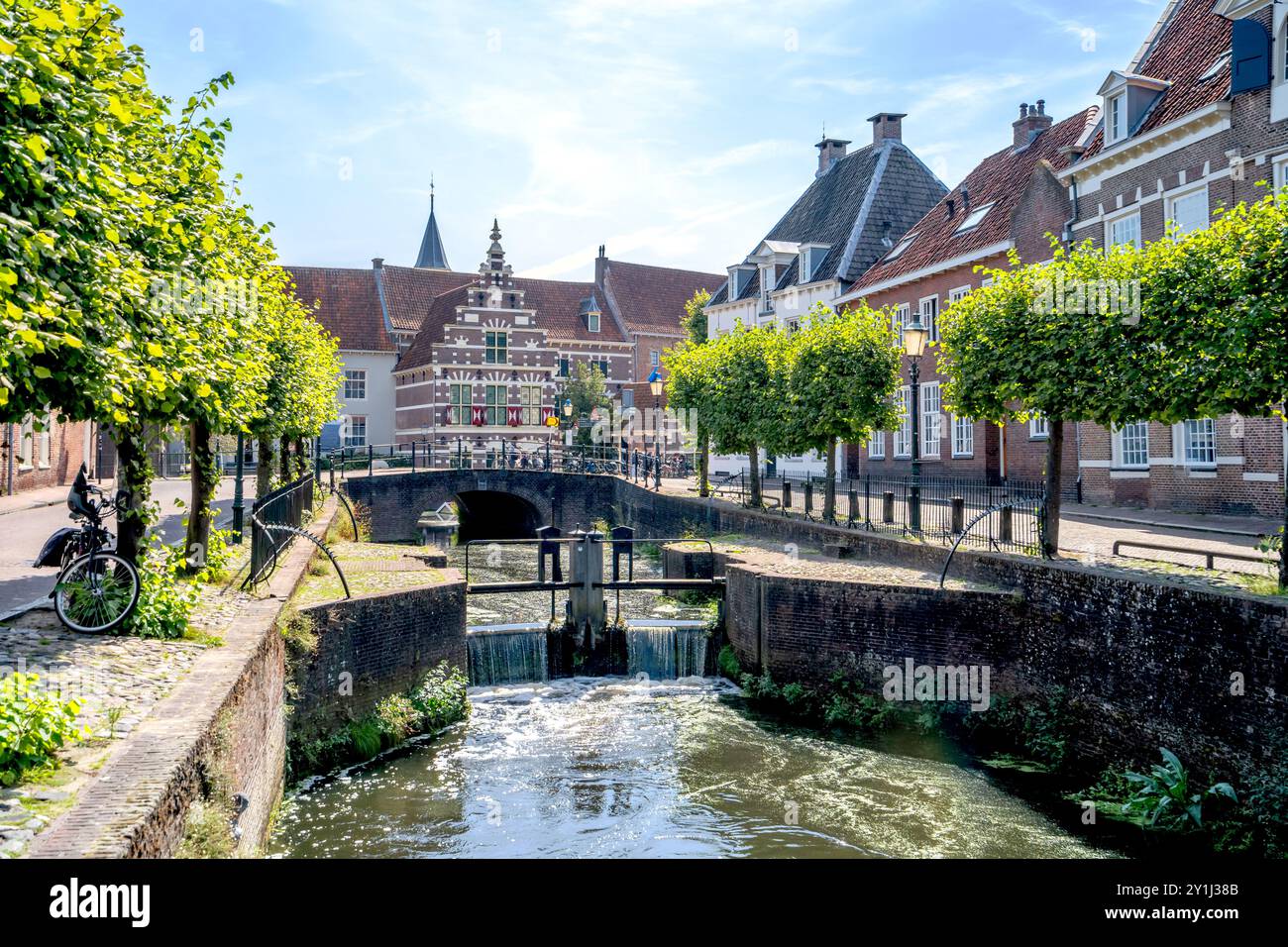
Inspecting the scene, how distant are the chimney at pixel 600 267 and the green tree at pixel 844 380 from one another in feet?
144

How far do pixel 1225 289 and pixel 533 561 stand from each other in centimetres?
2246

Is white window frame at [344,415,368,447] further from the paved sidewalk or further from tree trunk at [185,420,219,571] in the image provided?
tree trunk at [185,420,219,571]

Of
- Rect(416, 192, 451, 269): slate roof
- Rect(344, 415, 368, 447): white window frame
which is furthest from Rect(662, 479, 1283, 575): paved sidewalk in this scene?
Rect(416, 192, 451, 269): slate roof

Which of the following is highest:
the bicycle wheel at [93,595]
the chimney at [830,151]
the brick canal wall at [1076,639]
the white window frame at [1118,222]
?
the chimney at [830,151]

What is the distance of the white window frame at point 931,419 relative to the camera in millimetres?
30750

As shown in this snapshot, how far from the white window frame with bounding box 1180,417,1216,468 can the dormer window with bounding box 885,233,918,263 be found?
14.9 m

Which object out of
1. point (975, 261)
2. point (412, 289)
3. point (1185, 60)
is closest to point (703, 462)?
point (975, 261)

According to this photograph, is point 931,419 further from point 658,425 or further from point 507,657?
point 658,425

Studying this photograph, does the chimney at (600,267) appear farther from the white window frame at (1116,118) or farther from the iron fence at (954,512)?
the white window frame at (1116,118)

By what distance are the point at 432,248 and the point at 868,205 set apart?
4081 cm

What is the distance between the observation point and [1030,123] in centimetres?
3069

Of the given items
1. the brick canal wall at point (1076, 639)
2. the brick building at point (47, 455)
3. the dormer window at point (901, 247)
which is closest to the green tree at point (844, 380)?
the brick canal wall at point (1076, 639)
